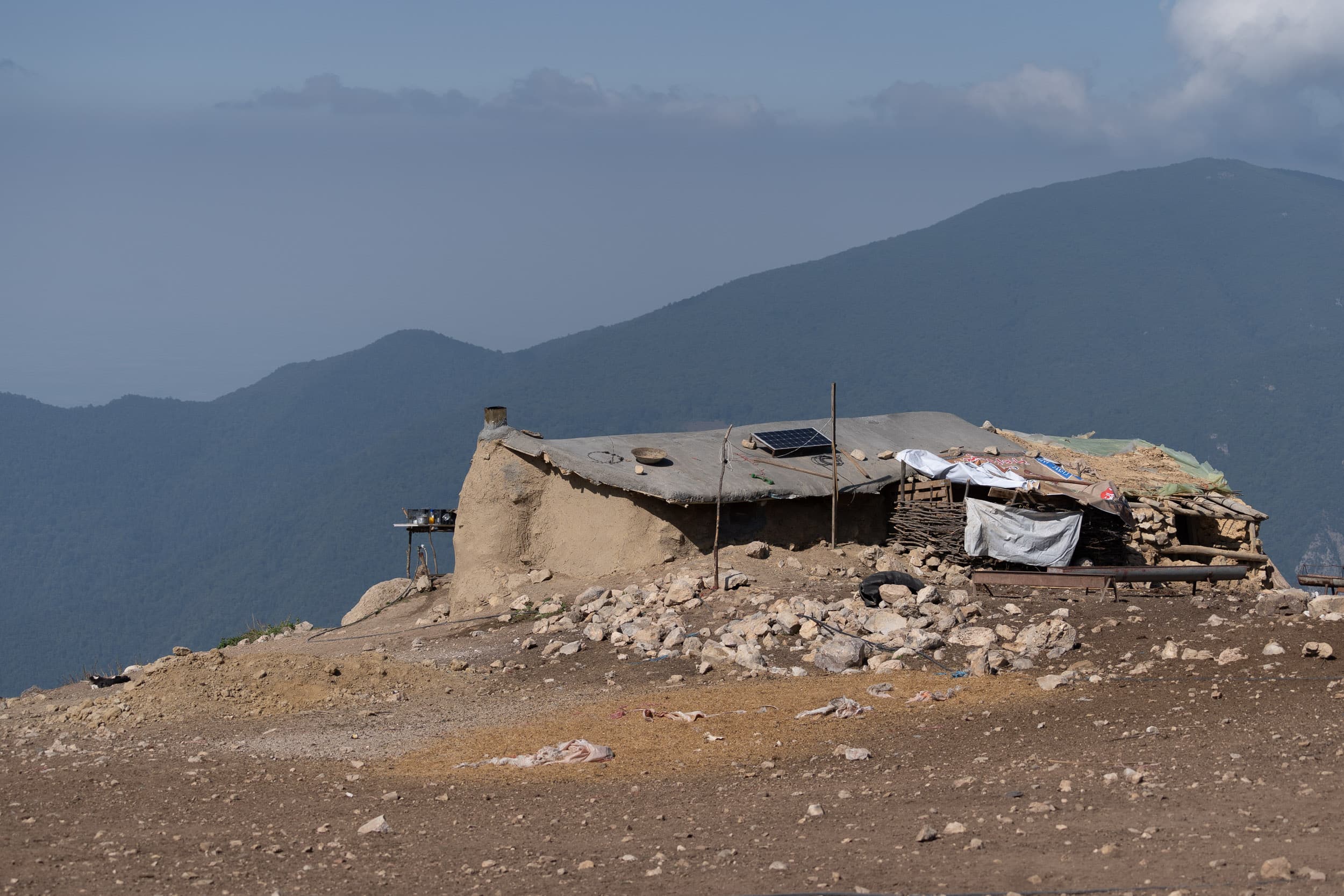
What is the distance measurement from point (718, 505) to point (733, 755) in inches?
310

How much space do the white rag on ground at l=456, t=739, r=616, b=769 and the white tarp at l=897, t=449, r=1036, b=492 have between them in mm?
9819

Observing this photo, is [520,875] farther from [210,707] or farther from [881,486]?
[881,486]

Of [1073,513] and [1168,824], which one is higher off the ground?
[1073,513]

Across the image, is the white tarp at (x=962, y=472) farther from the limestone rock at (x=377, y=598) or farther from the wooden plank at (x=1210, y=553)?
the limestone rock at (x=377, y=598)

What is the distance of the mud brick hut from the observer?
1842 centimetres

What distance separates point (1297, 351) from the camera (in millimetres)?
141125

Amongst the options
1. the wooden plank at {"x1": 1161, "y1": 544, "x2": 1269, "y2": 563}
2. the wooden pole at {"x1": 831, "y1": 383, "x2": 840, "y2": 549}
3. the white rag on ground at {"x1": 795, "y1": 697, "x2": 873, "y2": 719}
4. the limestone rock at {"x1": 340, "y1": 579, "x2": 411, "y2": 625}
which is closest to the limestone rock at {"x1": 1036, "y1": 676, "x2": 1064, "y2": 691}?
the white rag on ground at {"x1": 795, "y1": 697, "x2": 873, "y2": 719}

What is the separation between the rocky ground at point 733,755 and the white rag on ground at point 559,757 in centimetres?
14

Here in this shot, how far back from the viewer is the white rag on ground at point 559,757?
10.3 metres

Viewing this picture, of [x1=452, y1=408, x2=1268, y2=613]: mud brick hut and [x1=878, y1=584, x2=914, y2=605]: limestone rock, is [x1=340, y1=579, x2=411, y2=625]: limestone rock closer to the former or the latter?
[x1=452, y1=408, x2=1268, y2=613]: mud brick hut

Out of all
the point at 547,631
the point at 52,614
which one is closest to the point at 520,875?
the point at 547,631

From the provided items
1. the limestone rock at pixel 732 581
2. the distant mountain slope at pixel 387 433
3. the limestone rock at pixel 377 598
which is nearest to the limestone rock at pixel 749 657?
the limestone rock at pixel 732 581

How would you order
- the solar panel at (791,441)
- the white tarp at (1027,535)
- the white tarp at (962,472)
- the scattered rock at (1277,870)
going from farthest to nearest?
the solar panel at (791,441) → the white tarp at (962,472) → the white tarp at (1027,535) → the scattered rock at (1277,870)

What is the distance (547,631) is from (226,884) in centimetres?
876
